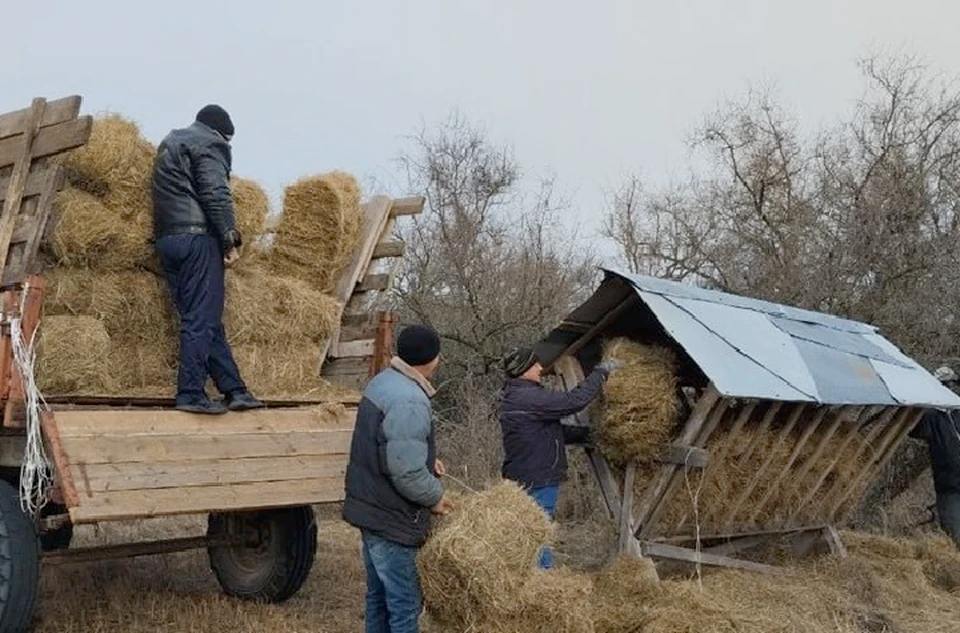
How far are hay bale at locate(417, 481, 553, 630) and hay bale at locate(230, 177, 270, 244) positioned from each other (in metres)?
2.57

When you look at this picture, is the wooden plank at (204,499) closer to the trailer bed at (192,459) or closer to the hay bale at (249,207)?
the trailer bed at (192,459)

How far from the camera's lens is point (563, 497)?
12.4 m

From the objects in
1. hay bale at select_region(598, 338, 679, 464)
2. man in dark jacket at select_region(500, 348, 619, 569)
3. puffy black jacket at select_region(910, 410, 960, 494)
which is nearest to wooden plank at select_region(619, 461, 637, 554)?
hay bale at select_region(598, 338, 679, 464)

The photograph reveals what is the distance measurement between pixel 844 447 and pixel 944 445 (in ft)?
4.65

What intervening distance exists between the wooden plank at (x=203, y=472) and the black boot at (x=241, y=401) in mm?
360

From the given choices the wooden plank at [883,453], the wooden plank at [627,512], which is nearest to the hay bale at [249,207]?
the wooden plank at [627,512]

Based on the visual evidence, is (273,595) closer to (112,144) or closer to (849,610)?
(112,144)

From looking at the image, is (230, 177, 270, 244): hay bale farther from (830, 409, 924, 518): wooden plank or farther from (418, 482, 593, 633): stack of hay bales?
(830, 409, 924, 518): wooden plank

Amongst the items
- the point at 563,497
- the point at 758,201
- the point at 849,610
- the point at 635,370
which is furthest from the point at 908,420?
the point at 758,201

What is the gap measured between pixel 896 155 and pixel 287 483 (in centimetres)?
1321

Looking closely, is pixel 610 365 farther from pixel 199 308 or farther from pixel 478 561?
pixel 199 308

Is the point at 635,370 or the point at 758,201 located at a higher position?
the point at 758,201

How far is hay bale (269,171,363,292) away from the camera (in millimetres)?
6992

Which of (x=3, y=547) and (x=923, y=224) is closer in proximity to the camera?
(x=3, y=547)
